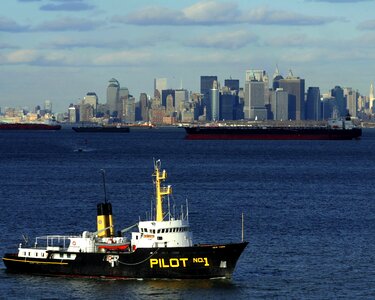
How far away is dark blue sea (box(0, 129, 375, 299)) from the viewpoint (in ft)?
199

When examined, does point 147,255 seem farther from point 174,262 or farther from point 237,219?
point 237,219

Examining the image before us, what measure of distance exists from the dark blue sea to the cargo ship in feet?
2.06

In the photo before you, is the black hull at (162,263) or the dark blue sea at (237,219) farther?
the dark blue sea at (237,219)

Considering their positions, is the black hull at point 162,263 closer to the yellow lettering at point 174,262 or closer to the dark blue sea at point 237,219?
the yellow lettering at point 174,262

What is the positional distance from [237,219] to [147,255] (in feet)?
101

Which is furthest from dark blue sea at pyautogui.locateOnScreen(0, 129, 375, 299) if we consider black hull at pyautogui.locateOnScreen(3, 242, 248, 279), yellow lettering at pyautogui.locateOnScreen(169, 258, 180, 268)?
yellow lettering at pyautogui.locateOnScreen(169, 258, 180, 268)

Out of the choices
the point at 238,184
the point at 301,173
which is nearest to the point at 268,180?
the point at 238,184

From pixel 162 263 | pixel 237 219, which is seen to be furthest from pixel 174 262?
pixel 237 219

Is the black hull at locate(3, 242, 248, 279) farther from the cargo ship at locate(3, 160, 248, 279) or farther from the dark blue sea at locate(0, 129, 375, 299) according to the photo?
the dark blue sea at locate(0, 129, 375, 299)

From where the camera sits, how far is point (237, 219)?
Result: 91.0 meters

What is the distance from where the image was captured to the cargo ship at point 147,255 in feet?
199

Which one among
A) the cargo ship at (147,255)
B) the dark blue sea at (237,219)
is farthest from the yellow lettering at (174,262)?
the dark blue sea at (237,219)

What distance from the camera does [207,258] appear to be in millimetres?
60562

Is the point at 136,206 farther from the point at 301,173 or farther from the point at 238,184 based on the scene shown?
the point at 301,173
